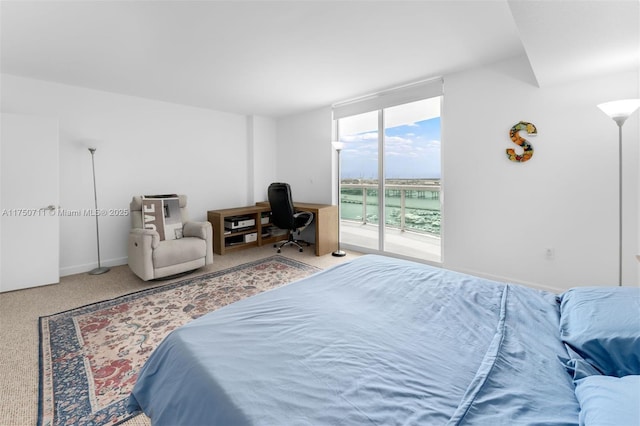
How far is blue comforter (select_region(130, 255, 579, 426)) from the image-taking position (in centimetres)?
78

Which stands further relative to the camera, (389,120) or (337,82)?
(389,120)

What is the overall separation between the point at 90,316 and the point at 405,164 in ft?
13.5

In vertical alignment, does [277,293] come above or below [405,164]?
below

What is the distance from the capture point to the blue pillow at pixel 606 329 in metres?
0.91

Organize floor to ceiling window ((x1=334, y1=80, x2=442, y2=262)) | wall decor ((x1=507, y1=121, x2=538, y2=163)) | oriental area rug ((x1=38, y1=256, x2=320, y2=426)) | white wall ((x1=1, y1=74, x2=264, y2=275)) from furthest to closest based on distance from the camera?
floor to ceiling window ((x1=334, y1=80, x2=442, y2=262)) < white wall ((x1=1, y1=74, x2=264, y2=275)) < wall decor ((x1=507, y1=121, x2=538, y2=163)) < oriental area rug ((x1=38, y1=256, x2=320, y2=426))

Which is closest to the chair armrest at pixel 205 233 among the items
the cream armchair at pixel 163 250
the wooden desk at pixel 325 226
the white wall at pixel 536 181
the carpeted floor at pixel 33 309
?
the cream armchair at pixel 163 250

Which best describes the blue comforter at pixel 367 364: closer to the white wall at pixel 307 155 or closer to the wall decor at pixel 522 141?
the wall decor at pixel 522 141

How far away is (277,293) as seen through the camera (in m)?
1.53

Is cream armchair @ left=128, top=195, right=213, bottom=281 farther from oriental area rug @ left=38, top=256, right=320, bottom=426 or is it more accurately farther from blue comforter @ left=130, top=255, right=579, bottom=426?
Result: blue comforter @ left=130, top=255, right=579, bottom=426

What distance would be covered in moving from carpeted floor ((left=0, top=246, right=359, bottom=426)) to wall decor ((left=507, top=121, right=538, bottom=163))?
8.42ft

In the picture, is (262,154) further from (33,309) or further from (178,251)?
(33,309)

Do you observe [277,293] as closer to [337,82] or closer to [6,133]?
[337,82]

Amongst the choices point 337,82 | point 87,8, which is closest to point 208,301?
point 87,8

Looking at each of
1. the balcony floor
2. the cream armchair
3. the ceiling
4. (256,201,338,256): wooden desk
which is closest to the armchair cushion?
the cream armchair
